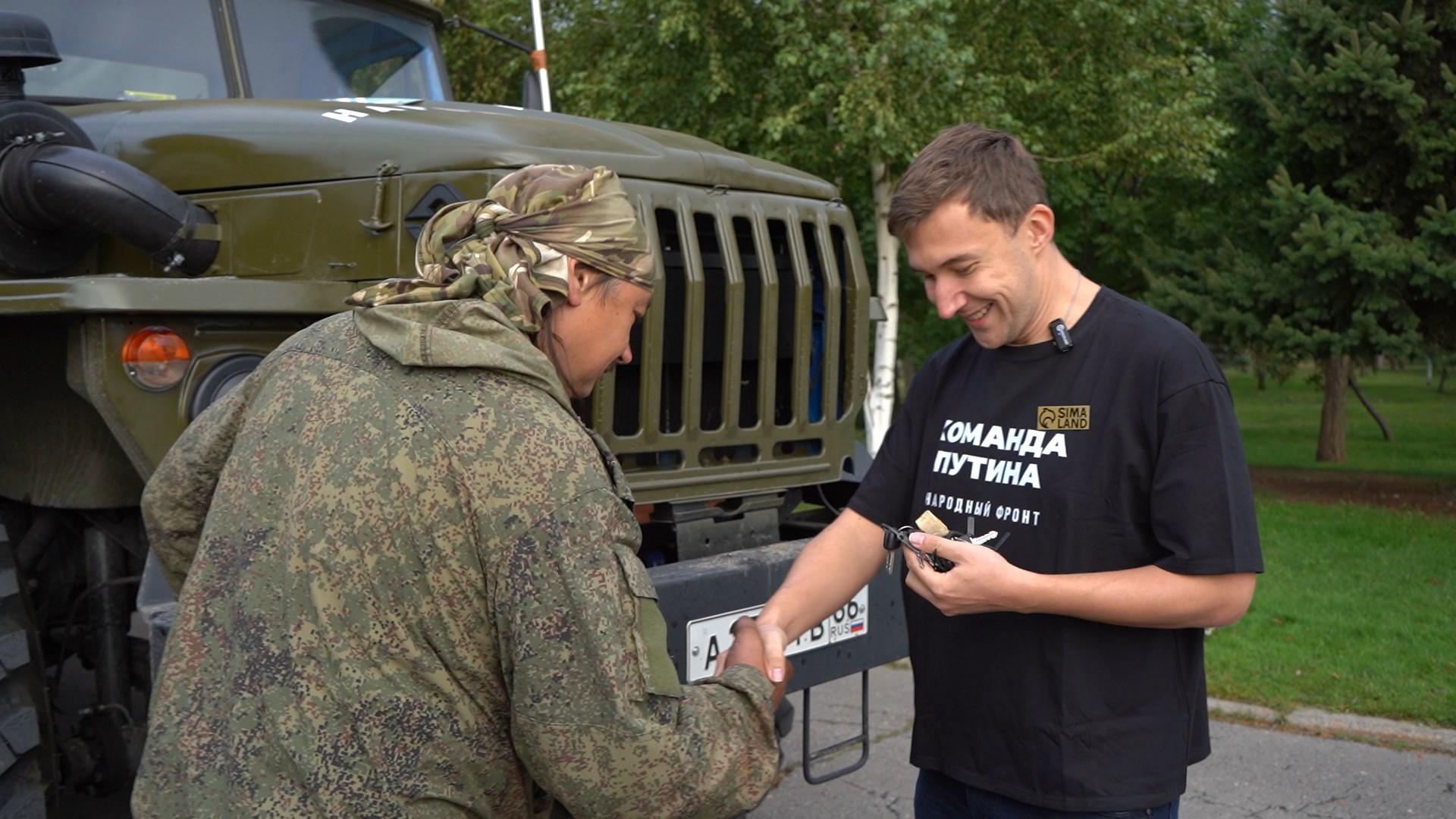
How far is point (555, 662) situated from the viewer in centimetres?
171

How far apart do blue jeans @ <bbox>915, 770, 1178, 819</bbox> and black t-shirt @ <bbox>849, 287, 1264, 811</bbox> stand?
0.03 m

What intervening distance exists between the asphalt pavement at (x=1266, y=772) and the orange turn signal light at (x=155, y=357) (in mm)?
2164

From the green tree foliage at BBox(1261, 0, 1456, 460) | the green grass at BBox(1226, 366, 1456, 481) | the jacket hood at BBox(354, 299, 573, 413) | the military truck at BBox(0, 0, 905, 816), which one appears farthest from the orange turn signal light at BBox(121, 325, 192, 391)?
the green tree foliage at BBox(1261, 0, 1456, 460)

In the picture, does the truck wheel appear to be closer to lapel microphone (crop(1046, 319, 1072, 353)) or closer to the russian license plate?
the russian license plate

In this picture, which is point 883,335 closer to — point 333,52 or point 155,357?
point 333,52

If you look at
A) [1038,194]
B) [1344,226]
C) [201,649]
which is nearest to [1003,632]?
[1038,194]

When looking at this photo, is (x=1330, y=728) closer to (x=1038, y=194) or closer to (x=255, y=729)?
(x=1038, y=194)

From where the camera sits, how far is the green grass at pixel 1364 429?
1670 centimetres

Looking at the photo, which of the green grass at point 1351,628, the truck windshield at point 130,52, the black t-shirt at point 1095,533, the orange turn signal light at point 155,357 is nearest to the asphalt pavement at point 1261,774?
the green grass at point 1351,628

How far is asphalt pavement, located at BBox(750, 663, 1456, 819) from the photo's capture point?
466 centimetres

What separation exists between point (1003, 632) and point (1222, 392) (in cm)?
52

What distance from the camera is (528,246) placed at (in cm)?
192

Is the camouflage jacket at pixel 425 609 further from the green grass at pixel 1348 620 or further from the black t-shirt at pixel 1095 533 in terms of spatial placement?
the green grass at pixel 1348 620

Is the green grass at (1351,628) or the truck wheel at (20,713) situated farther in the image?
the green grass at (1351,628)
